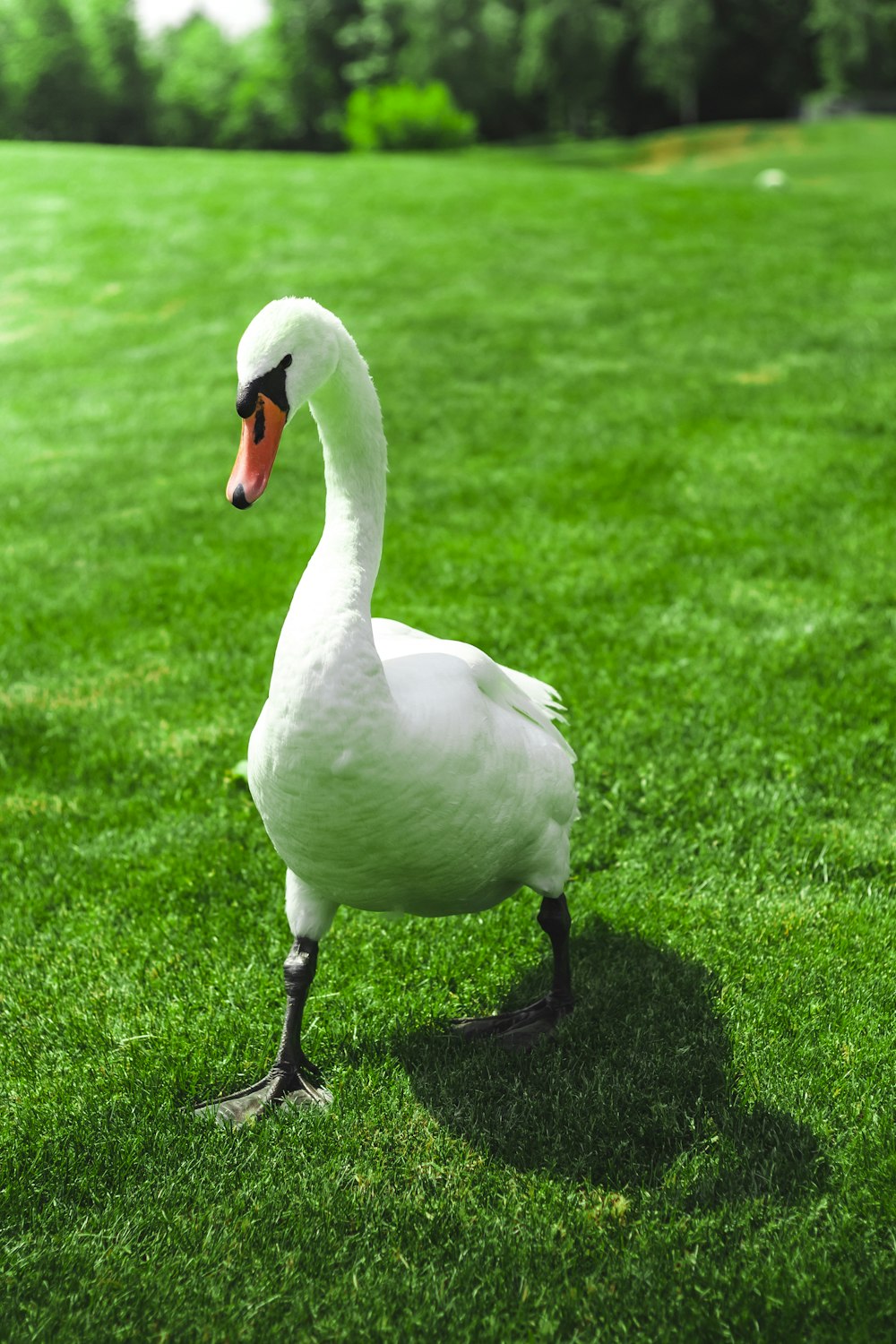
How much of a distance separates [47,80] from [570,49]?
115 feet

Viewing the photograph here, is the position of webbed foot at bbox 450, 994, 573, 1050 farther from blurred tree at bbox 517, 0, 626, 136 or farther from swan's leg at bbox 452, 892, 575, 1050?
blurred tree at bbox 517, 0, 626, 136

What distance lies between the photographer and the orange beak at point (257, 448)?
103 inches

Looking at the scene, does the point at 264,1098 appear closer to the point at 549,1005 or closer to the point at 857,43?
the point at 549,1005

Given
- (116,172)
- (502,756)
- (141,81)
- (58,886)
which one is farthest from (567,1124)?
(141,81)

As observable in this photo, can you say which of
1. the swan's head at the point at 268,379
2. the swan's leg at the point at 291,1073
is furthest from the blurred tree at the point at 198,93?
the swan's leg at the point at 291,1073

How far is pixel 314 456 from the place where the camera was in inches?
369

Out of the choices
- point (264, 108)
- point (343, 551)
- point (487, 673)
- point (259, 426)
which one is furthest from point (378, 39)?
point (259, 426)

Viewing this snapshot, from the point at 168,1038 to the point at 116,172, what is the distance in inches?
857

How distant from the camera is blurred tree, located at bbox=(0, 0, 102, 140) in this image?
2751 inches

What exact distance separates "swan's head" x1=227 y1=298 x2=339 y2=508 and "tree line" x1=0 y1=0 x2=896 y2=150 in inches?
2005

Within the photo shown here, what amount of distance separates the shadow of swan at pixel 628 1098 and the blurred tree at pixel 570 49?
61.3m

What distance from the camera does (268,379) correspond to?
2701mm

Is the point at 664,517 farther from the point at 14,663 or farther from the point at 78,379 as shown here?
the point at 78,379

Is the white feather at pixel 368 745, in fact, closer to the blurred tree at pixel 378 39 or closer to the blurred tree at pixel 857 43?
the blurred tree at pixel 857 43
